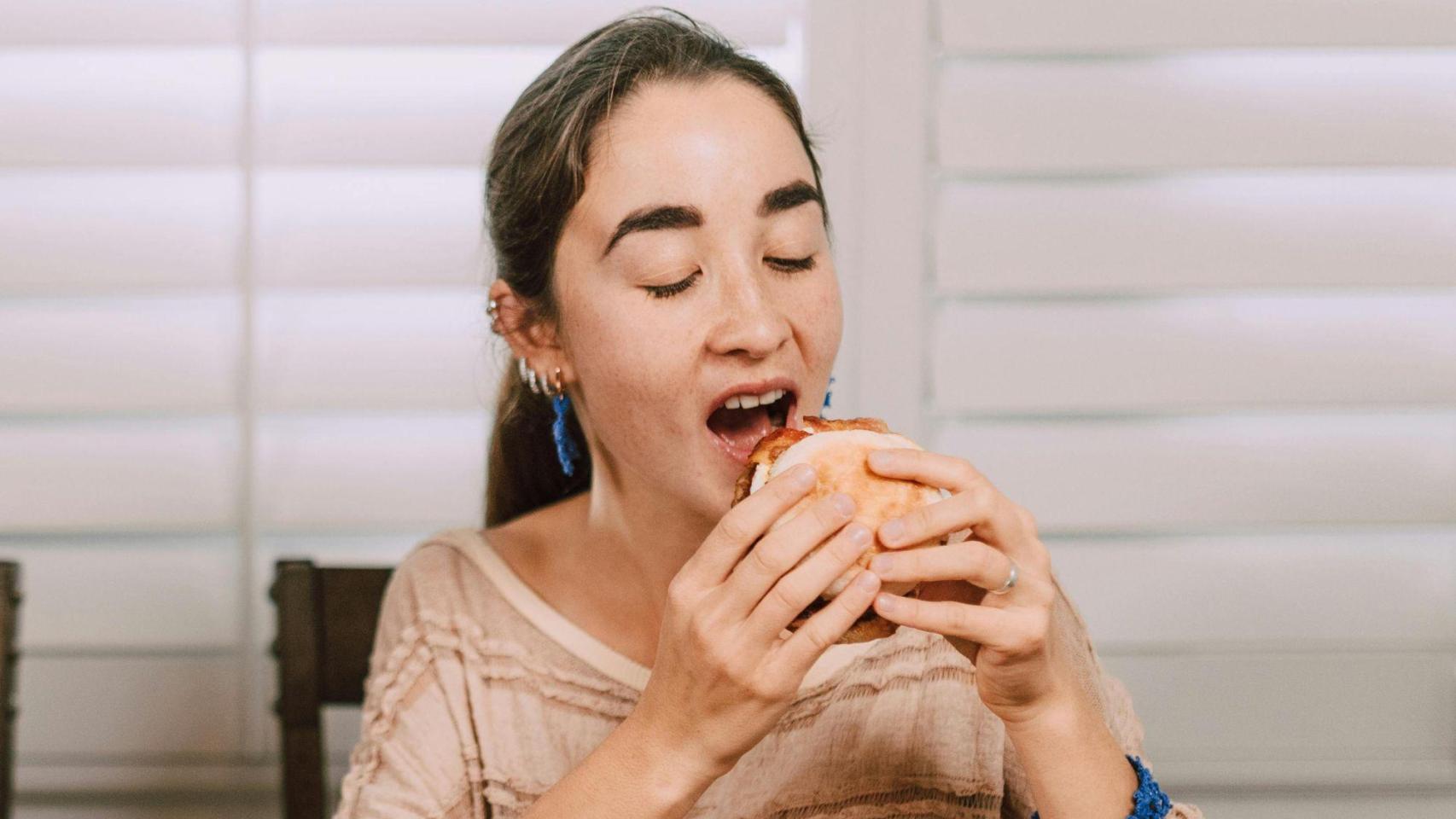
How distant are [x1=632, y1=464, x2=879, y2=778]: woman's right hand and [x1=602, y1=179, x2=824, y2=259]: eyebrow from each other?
0.28m

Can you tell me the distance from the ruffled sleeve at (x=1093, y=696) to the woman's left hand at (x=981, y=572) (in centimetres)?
20

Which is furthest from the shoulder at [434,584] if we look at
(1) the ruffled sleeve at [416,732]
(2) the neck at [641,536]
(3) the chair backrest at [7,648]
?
(3) the chair backrest at [7,648]

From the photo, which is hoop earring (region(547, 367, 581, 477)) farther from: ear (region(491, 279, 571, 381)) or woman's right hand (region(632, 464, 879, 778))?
woman's right hand (region(632, 464, 879, 778))

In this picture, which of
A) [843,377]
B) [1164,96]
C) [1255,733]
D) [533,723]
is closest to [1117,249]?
[1164,96]

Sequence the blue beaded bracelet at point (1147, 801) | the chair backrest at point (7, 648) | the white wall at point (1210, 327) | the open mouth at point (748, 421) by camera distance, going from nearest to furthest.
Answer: the blue beaded bracelet at point (1147, 801) → the open mouth at point (748, 421) → the chair backrest at point (7, 648) → the white wall at point (1210, 327)

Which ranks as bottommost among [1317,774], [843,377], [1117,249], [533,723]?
[1317,774]

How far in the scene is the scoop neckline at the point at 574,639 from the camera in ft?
4.54

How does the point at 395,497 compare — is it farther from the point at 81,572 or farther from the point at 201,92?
the point at 201,92

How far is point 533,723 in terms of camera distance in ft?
4.65

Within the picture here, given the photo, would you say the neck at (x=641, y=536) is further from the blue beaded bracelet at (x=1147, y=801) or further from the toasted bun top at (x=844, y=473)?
the blue beaded bracelet at (x=1147, y=801)

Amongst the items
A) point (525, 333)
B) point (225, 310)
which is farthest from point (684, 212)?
point (225, 310)

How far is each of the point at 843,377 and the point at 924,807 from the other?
0.60 meters

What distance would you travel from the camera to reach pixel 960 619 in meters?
1.02

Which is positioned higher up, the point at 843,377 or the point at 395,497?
the point at 843,377
